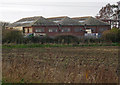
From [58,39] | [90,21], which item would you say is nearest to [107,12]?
[90,21]

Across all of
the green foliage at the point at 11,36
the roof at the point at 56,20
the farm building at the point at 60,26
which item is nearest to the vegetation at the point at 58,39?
the green foliage at the point at 11,36

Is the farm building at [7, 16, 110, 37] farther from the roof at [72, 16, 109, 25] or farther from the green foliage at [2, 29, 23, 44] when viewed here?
the green foliage at [2, 29, 23, 44]

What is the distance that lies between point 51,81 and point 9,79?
2104 millimetres

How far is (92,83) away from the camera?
8.66 metres

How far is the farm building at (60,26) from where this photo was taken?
2471 inches

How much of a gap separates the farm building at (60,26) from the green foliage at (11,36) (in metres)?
20.5

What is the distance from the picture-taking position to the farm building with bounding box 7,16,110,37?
206ft

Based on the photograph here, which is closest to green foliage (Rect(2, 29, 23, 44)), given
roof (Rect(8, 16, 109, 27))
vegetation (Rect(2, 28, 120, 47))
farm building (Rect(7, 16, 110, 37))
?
vegetation (Rect(2, 28, 120, 47))

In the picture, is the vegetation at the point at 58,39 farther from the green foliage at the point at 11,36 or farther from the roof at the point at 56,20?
the roof at the point at 56,20

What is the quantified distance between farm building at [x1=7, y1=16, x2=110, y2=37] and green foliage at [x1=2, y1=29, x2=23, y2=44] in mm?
20539

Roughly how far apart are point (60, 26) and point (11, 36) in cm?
2763

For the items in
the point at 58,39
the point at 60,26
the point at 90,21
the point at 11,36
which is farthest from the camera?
the point at 90,21

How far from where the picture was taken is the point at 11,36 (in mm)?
39312

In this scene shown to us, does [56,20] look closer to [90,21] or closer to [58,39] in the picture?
[90,21]
